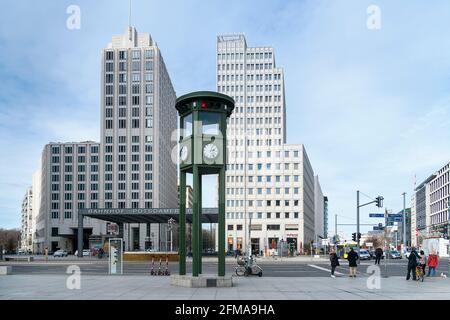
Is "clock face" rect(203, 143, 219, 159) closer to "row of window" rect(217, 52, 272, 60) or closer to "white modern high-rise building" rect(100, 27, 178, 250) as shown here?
"row of window" rect(217, 52, 272, 60)

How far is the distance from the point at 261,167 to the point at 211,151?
92157mm

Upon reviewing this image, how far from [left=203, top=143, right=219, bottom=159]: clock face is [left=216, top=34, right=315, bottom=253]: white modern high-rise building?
3477 inches

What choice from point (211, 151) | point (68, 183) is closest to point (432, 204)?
point (68, 183)

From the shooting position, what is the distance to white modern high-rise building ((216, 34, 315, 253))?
111 metres

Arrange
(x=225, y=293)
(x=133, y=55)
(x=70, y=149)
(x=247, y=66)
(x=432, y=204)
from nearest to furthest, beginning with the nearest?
(x=225, y=293) → (x=247, y=66) → (x=133, y=55) → (x=70, y=149) → (x=432, y=204)

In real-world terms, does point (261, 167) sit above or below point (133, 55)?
below

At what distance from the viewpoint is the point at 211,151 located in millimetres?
20781

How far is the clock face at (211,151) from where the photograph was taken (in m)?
20.7

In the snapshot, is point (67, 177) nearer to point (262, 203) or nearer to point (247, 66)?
point (262, 203)

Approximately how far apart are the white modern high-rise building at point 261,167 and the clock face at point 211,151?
88.3 meters

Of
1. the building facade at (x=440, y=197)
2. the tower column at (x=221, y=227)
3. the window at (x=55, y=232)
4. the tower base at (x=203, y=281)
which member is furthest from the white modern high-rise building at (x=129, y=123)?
the tower base at (x=203, y=281)
